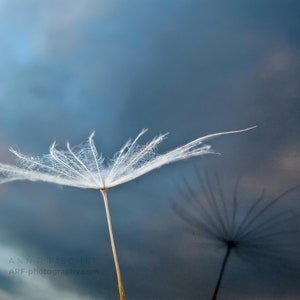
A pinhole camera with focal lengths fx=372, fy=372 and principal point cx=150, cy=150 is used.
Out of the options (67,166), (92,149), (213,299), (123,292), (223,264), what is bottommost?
(123,292)

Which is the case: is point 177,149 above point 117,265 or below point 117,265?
above

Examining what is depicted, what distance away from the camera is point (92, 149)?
58.9 ft

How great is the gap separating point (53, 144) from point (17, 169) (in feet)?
6.61

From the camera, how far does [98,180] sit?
16797 millimetres

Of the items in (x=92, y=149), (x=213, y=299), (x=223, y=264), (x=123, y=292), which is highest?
(x=92, y=149)

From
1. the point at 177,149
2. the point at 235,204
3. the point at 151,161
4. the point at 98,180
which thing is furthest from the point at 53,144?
the point at 235,204

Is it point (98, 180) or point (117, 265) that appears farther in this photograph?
point (98, 180)

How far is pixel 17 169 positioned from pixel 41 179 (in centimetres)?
143

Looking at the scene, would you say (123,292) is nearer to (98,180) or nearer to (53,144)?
(98,180)

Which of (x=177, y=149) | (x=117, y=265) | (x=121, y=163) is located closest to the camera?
(x=117, y=265)

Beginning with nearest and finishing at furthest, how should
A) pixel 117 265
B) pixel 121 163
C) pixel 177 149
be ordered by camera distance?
pixel 117 265 < pixel 177 149 < pixel 121 163

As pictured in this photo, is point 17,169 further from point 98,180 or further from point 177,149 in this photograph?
point 177,149

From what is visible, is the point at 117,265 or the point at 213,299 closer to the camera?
the point at 117,265

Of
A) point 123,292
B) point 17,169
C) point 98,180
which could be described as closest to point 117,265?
point 123,292
